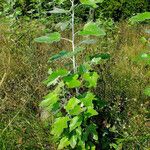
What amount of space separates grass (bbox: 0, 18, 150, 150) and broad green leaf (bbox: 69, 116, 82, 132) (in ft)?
1.23

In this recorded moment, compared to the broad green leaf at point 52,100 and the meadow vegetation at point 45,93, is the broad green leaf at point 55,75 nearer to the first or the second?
the broad green leaf at point 52,100

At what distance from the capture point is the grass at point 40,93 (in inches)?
135

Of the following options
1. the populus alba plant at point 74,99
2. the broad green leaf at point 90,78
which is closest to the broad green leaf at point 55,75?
the populus alba plant at point 74,99

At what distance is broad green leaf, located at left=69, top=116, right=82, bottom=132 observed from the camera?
2924mm

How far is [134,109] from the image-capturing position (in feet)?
12.3

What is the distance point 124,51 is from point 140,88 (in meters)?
1.71

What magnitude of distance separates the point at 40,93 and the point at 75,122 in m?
1.25

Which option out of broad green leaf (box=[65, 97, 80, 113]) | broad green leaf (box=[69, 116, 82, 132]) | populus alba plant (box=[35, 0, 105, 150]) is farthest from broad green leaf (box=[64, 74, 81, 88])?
broad green leaf (box=[69, 116, 82, 132])

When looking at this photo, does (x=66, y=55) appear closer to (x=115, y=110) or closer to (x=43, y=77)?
(x=115, y=110)

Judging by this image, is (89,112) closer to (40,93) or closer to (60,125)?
(60,125)

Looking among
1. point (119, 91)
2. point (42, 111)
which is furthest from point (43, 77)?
point (119, 91)

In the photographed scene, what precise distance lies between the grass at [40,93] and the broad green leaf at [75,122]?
0.37m

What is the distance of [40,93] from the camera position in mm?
4129

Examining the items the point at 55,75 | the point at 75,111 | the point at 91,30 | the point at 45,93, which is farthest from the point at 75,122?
the point at 45,93
